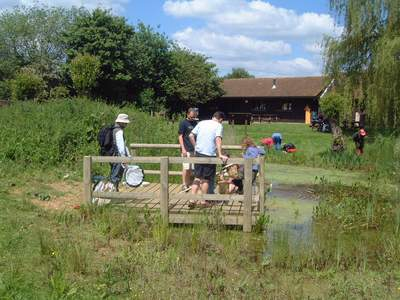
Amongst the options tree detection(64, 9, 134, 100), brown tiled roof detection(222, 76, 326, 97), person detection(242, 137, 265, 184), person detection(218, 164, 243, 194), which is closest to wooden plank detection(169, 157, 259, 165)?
person detection(218, 164, 243, 194)

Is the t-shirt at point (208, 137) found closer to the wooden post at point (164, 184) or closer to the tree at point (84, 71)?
the wooden post at point (164, 184)

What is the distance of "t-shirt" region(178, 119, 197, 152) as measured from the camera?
1083 centimetres

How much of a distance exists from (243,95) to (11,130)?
4477cm

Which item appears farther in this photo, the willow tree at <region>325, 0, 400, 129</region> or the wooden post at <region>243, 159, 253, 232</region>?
the willow tree at <region>325, 0, 400, 129</region>

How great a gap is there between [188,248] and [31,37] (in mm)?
55969

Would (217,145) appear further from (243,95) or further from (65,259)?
(243,95)

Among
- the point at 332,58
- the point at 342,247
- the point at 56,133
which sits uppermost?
the point at 332,58

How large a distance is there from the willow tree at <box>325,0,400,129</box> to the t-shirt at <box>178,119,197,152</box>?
40.7ft

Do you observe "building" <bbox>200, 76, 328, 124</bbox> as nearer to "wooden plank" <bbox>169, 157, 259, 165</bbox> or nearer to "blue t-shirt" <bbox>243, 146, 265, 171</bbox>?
"blue t-shirt" <bbox>243, 146, 265, 171</bbox>

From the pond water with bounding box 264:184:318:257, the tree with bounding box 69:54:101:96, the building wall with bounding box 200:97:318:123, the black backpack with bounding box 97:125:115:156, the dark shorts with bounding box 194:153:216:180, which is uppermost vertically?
the tree with bounding box 69:54:101:96

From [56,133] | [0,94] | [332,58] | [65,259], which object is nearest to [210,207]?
[65,259]

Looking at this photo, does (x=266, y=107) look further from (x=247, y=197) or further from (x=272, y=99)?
(x=247, y=197)

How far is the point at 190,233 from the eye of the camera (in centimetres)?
764

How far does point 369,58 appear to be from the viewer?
23.7 m
